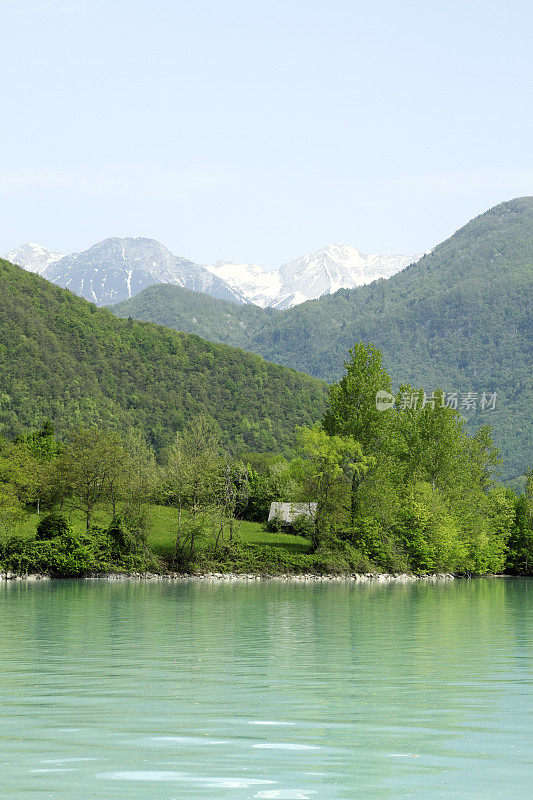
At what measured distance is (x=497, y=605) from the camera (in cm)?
3666

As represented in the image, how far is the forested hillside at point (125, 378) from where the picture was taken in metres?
147

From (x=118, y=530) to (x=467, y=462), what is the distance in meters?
31.3

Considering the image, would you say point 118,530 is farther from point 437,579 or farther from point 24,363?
point 24,363

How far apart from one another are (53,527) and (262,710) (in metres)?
41.6

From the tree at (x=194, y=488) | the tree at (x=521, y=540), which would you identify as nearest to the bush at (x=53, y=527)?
the tree at (x=194, y=488)

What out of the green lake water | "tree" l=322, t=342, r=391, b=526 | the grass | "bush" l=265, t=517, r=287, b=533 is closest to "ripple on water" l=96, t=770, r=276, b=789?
the green lake water

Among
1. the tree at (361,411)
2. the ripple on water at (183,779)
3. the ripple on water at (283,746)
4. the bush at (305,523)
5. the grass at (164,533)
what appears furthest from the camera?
the tree at (361,411)

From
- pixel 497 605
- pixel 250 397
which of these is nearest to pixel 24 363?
pixel 250 397


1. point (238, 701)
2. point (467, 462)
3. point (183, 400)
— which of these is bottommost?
point (238, 701)

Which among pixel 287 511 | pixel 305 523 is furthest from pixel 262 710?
pixel 287 511

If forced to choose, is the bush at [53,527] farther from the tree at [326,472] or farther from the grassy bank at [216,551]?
the tree at [326,472]

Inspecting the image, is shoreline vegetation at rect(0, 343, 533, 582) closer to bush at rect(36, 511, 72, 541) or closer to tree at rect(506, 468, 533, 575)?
bush at rect(36, 511, 72, 541)

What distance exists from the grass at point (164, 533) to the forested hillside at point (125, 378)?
78.1 meters

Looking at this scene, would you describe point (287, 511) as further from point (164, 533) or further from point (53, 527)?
point (53, 527)
